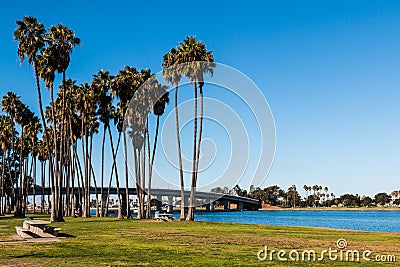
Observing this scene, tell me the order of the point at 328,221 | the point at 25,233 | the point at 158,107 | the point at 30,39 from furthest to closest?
the point at 328,221, the point at 158,107, the point at 30,39, the point at 25,233

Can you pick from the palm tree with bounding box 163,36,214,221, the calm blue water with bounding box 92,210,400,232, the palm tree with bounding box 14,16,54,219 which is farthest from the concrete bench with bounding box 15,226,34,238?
the calm blue water with bounding box 92,210,400,232

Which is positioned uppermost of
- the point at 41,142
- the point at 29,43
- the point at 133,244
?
the point at 29,43

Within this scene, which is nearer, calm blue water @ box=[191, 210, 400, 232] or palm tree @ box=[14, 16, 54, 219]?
palm tree @ box=[14, 16, 54, 219]

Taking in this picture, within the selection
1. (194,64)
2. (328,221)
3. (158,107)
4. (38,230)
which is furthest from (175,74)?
(328,221)

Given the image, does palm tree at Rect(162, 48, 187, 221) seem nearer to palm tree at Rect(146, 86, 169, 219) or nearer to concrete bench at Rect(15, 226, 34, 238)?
palm tree at Rect(146, 86, 169, 219)

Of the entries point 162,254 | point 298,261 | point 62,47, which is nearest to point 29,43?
point 62,47

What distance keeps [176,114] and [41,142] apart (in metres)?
52.7

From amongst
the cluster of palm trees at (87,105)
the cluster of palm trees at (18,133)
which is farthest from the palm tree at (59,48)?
the cluster of palm trees at (18,133)

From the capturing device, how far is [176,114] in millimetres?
59094

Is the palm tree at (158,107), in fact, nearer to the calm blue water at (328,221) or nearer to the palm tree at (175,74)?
the palm tree at (175,74)

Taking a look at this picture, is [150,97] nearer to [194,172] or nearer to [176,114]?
[176,114]

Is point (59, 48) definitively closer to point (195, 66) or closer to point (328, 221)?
point (195, 66)

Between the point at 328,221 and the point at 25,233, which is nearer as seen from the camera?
the point at 25,233

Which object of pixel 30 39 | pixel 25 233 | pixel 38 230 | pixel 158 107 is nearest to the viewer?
pixel 38 230
